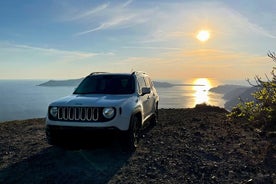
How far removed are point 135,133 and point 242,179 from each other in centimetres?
310

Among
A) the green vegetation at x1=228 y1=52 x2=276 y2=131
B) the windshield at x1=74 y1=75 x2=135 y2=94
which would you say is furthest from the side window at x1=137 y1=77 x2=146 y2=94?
the green vegetation at x1=228 y1=52 x2=276 y2=131

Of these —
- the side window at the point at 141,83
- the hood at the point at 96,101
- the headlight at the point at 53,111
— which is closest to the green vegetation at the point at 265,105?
the side window at the point at 141,83

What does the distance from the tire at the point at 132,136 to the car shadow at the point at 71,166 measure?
0.25 meters

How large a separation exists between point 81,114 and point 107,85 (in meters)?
1.99

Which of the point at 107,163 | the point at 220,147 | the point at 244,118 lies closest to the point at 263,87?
the point at 220,147

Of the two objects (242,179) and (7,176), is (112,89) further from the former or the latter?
(242,179)

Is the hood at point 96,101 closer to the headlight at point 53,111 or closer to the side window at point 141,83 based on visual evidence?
the headlight at point 53,111

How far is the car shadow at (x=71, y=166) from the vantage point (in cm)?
633

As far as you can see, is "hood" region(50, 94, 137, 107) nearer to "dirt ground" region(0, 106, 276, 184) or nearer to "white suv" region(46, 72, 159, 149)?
"white suv" region(46, 72, 159, 149)

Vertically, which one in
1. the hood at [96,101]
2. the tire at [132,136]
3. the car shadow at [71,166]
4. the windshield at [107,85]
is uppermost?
the windshield at [107,85]

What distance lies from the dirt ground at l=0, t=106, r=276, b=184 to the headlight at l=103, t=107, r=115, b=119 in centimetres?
63

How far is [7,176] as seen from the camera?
6.55 meters

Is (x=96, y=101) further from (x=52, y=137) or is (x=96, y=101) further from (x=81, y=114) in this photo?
(x=52, y=137)

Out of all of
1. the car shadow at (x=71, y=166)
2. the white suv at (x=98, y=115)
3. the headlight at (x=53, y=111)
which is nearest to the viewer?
the car shadow at (x=71, y=166)
